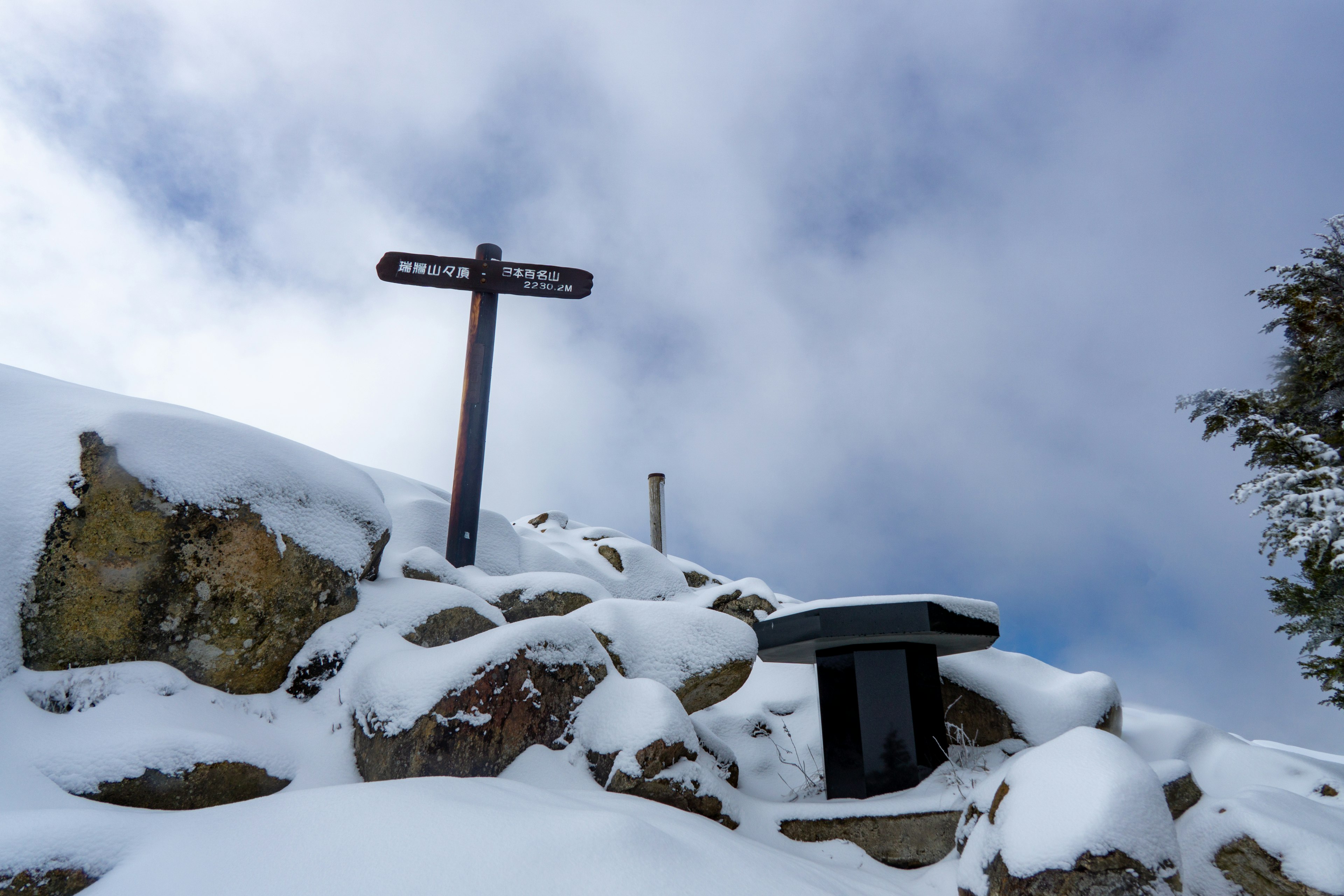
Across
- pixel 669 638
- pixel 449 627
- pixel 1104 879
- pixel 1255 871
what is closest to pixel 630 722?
pixel 669 638

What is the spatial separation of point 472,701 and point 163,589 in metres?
1.86

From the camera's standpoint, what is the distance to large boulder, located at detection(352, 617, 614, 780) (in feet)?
12.3

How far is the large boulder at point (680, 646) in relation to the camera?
518 cm

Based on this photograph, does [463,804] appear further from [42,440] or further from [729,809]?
[42,440]

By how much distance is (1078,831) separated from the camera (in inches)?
114

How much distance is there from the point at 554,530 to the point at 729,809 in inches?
363

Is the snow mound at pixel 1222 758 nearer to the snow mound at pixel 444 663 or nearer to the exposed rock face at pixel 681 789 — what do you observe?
the exposed rock face at pixel 681 789

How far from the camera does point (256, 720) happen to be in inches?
155

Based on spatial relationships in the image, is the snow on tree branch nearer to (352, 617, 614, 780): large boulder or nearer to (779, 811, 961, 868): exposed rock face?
(779, 811, 961, 868): exposed rock face

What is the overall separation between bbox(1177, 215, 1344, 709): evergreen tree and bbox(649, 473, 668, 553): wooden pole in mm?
9210

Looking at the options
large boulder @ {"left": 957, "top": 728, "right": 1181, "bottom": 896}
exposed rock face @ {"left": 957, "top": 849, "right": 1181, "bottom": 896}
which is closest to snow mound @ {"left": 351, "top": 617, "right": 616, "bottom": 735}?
large boulder @ {"left": 957, "top": 728, "right": 1181, "bottom": 896}

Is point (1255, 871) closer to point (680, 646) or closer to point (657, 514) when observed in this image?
point (680, 646)

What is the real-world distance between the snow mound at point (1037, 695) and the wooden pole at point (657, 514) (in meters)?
8.55

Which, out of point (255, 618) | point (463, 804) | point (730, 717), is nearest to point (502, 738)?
point (463, 804)
